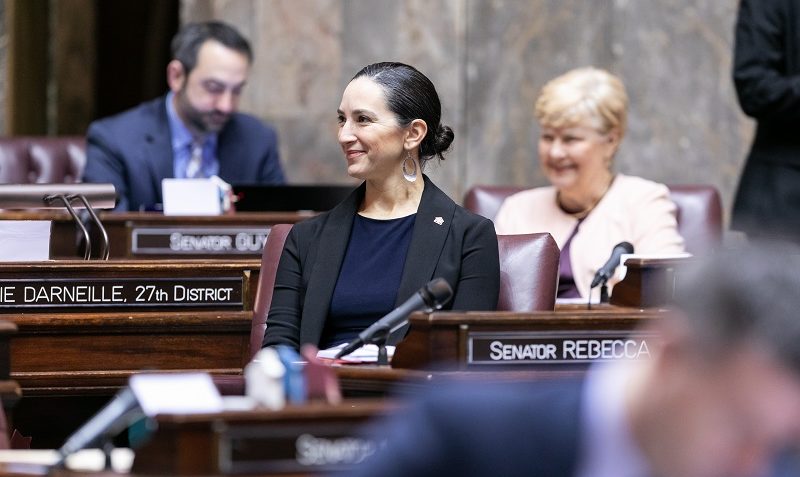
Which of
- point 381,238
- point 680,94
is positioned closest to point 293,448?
point 381,238

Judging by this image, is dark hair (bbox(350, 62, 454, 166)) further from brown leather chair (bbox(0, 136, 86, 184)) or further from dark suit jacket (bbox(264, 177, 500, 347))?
brown leather chair (bbox(0, 136, 86, 184))

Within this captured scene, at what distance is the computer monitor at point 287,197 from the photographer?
5.87 meters

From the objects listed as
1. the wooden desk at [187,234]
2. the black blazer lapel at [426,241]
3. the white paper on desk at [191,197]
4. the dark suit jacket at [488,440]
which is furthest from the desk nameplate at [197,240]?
the dark suit jacket at [488,440]

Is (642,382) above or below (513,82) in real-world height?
below

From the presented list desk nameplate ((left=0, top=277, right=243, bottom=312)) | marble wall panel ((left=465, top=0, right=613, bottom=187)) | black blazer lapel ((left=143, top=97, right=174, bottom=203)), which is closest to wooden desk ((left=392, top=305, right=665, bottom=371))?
desk nameplate ((left=0, top=277, right=243, bottom=312))

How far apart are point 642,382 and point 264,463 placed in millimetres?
1026

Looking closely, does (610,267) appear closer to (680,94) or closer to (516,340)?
(516,340)

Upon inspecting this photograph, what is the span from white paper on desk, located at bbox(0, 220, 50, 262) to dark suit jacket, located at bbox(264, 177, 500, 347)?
0.73 meters

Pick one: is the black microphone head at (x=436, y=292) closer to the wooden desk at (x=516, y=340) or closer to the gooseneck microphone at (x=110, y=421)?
the wooden desk at (x=516, y=340)

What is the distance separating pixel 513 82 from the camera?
24.8ft

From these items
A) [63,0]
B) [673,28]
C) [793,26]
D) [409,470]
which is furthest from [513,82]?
[409,470]

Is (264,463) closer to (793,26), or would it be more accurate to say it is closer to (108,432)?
(108,432)

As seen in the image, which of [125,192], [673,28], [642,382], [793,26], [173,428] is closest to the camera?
[642,382]

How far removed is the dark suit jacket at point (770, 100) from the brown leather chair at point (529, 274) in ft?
3.77
